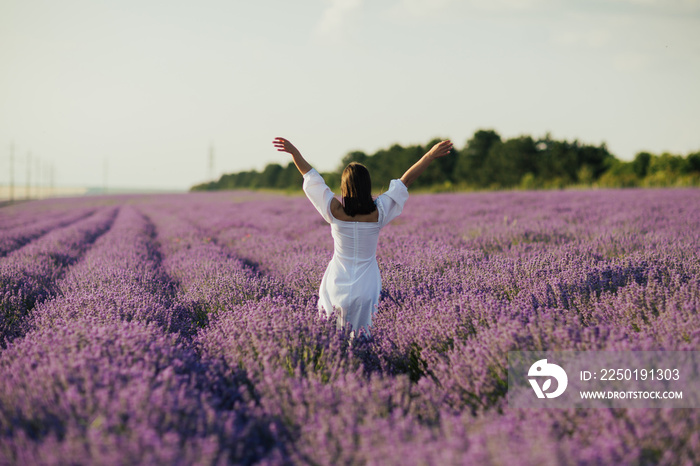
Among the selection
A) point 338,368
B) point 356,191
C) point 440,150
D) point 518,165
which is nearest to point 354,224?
point 356,191

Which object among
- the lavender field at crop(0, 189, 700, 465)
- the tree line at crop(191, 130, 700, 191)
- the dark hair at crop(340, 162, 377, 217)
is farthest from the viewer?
the tree line at crop(191, 130, 700, 191)

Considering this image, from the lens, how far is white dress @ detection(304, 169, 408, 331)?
2471 mm

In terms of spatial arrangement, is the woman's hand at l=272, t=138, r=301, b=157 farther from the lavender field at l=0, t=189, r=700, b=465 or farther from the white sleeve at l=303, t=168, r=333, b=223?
the lavender field at l=0, t=189, r=700, b=465

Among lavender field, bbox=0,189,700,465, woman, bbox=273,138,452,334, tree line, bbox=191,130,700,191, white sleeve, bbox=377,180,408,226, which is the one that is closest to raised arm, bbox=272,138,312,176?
woman, bbox=273,138,452,334

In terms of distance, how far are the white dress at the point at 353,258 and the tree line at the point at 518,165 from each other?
2324 cm

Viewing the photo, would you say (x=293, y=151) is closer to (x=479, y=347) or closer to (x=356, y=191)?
(x=356, y=191)

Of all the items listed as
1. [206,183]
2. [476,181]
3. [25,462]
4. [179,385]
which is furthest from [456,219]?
[206,183]

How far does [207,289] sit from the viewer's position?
330cm

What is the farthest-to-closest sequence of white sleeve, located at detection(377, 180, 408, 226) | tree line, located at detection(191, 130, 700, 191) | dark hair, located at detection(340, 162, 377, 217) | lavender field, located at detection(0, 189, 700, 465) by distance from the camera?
tree line, located at detection(191, 130, 700, 191) < white sleeve, located at detection(377, 180, 408, 226) < dark hair, located at detection(340, 162, 377, 217) < lavender field, located at detection(0, 189, 700, 465)

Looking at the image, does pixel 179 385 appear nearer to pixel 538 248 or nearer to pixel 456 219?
pixel 538 248

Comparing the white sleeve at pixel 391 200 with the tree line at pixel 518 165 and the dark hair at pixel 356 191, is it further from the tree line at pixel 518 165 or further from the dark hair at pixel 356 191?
the tree line at pixel 518 165

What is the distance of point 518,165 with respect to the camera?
38.2 metres

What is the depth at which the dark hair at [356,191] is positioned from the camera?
7.79 feet

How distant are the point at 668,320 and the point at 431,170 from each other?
42.9 meters
